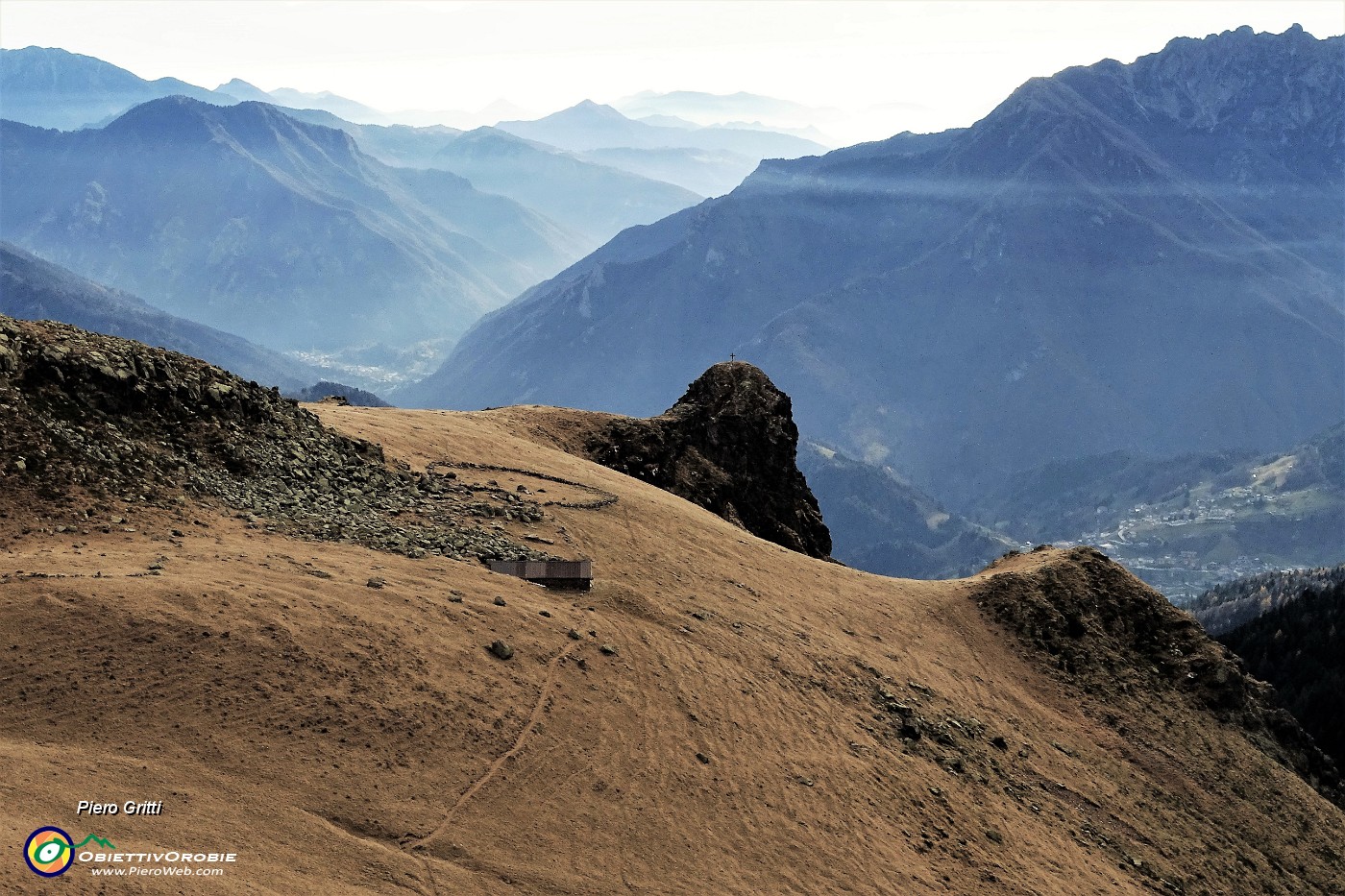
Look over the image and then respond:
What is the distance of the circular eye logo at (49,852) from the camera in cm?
1880

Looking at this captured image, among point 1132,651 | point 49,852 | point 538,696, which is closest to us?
point 49,852

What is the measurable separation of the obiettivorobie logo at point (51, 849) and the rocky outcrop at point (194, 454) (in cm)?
1499

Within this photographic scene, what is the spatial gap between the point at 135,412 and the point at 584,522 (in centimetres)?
1713

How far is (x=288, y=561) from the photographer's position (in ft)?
104

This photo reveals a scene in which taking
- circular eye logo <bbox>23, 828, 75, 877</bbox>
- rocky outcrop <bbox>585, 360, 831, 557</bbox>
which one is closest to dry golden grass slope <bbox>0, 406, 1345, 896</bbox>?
circular eye logo <bbox>23, 828, 75, 877</bbox>

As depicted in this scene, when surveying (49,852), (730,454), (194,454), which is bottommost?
(49,852)

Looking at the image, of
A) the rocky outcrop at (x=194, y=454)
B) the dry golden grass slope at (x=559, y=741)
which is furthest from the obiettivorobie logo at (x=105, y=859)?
the rocky outcrop at (x=194, y=454)

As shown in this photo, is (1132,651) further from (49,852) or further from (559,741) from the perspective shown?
(49,852)

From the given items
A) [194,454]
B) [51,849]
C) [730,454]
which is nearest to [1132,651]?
[730,454]

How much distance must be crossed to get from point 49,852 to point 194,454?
64.3 feet

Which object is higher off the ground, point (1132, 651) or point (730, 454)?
point (730, 454)

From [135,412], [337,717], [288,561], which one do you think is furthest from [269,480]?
[337,717]

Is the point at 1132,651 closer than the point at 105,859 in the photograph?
No

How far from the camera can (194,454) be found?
3675 cm
